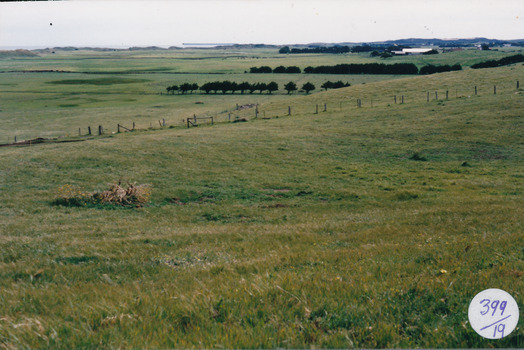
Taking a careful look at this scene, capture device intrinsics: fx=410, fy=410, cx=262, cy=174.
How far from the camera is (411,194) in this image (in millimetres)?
24453

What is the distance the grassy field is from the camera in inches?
181

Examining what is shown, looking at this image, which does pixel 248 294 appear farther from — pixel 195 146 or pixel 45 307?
pixel 195 146

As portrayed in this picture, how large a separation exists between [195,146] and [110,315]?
Answer: 36731 mm

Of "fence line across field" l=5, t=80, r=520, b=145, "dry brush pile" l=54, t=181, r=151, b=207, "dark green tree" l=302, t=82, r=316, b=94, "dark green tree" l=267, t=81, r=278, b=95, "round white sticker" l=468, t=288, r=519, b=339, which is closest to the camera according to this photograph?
"round white sticker" l=468, t=288, r=519, b=339

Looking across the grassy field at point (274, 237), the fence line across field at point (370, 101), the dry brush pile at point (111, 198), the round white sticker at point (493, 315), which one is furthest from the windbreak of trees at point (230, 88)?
the round white sticker at point (493, 315)

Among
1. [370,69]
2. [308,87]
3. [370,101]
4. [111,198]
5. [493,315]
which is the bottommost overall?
[111,198]

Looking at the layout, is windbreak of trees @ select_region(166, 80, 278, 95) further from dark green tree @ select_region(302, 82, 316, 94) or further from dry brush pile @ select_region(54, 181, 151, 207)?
dry brush pile @ select_region(54, 181, 151, 207)

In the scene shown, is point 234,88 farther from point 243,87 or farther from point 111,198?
point 111,198

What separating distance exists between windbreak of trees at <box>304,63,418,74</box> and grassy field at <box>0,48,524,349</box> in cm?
10770

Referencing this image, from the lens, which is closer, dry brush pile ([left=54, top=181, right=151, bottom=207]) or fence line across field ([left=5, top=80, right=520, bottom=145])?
dry brush pile ([left=54, top=181, right=151, bottom=207])

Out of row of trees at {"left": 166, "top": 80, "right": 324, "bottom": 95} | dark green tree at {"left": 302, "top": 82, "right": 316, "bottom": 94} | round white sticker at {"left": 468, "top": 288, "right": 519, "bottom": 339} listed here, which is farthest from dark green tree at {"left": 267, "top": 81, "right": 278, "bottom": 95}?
round white sticker at {"left": 468, "top": 288, "right": 519, "bottom": 339}

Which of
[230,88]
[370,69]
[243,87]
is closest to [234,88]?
[230,88]

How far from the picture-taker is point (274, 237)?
43.3 feet

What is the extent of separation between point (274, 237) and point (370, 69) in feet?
548
